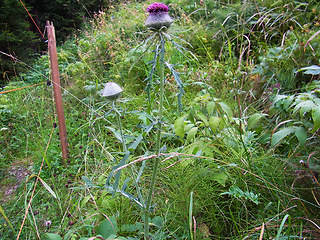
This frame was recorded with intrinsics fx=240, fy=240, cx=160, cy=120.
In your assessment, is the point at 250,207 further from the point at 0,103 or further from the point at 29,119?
the point at 0,103

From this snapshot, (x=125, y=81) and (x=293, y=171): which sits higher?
(x=125, y=81)

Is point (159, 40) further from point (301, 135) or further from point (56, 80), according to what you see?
point (56, 80)

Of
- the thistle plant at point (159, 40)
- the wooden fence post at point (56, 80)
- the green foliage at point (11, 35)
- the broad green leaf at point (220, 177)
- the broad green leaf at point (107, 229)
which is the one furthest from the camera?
the green foliage at point (11, 35)

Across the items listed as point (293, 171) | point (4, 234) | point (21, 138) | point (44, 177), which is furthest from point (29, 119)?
point (293, 171)

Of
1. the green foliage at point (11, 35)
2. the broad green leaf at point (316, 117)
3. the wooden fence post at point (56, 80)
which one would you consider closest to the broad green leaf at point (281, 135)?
the broad green leaf at point (316, 117)

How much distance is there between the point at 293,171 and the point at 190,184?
2.21 feet

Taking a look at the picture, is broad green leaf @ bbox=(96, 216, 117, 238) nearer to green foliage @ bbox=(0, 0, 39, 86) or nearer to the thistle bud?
the thistle bud

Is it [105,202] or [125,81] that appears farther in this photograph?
[125,81]

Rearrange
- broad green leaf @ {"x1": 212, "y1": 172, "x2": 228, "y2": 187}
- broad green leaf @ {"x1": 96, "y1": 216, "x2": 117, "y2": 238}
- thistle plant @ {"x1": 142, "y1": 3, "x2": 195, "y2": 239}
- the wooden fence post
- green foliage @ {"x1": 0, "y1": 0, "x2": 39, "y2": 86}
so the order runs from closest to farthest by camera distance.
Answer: thistle plant @ {"x1": 142, "y1": 3, "x2": 195, "y2": 239} < broad green leaf @ {"x1": 96, "y1": 216, "x2": 117, "y2": 238} < broad green leaf @ {"x1": 212, "y1": 172, "x2": 228, "y2": 187} < the wooden fence post < green foliage @ {"x1": 0, "y1": 0, "x2": 39, "y2": 86}

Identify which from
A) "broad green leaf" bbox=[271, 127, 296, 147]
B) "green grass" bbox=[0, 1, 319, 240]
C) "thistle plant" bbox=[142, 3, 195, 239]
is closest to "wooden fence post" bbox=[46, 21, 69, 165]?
"green grass" bbox=[0, 1, 319, 240]

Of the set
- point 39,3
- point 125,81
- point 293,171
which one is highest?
point 39,3

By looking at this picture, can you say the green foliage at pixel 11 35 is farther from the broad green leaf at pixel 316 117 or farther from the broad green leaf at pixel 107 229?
the broad green leaf at pixel 316 117

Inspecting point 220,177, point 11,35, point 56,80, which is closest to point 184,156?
point 220,177

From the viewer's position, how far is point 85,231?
63.6 inches
